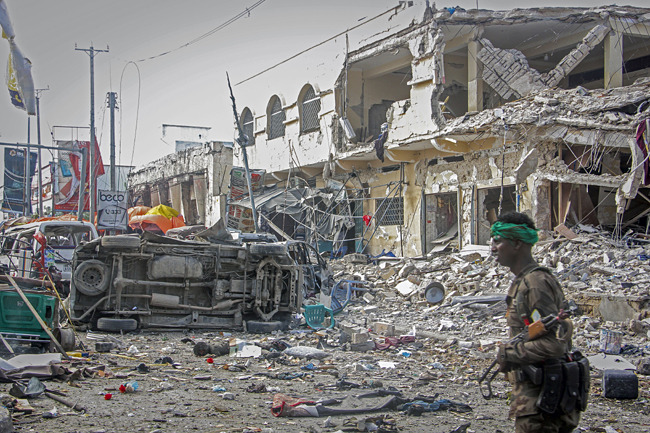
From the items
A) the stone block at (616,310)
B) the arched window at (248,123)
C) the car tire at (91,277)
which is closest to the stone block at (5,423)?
the car tire at (91,277)

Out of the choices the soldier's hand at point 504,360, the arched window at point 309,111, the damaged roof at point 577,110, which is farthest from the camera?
the arched window at point 309,111

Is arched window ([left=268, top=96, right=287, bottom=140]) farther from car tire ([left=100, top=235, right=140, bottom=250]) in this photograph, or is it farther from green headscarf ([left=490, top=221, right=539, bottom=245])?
green headscarf ([left=490, top=221, right=539, bottom=245])

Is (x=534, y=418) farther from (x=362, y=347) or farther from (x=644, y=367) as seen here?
(x=362, y=347)

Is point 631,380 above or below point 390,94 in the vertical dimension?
below

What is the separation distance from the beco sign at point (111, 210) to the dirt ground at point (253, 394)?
14190 millimetres

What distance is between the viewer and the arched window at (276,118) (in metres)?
25.4

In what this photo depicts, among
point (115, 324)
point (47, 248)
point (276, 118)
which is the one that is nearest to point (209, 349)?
point (115, 324)

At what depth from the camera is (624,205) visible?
1330cm

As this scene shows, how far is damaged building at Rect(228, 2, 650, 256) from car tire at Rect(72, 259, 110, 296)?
9222mm

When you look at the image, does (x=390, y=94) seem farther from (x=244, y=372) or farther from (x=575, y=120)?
(x=244, y=372)

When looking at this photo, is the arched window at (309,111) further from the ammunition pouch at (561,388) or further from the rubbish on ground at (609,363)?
the ammunition pouch at (561,388)

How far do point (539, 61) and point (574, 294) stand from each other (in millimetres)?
10451

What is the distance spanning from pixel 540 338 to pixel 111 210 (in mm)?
21470

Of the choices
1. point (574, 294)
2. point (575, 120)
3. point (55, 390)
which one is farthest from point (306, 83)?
point (55, 390)
